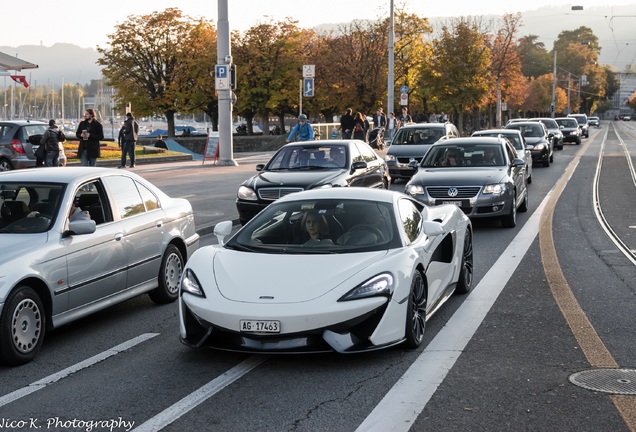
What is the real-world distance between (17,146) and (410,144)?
10.7 meters

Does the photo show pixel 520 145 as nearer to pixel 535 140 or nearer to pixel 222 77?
pixel 535 140

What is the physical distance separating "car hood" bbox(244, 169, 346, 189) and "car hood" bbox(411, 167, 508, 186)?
1.43 meters

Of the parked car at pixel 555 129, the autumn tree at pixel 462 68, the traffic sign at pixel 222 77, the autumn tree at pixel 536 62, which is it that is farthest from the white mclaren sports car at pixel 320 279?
the autumn tree at pixel 536 62

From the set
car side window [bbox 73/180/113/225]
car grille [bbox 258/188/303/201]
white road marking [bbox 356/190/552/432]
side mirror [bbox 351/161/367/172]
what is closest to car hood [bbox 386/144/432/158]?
side mirror [bbox 351/161/367/172]

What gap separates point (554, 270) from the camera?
34.2 ft

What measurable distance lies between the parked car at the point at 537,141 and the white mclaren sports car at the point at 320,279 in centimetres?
2386

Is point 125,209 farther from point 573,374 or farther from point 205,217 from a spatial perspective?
point 205,217

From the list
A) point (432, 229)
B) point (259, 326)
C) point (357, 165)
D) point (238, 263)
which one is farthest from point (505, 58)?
point (259, 326)

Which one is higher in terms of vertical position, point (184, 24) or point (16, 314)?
point (184, 24)

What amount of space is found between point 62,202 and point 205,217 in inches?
324

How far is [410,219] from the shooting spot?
7.68 m

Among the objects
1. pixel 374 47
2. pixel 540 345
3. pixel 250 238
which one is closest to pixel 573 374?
pixel 540 345

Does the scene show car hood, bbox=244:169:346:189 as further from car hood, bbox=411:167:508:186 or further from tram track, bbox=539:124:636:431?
tram track, bbox=539:124:636:431

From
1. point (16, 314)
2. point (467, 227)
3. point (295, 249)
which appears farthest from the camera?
point (467, 227)
